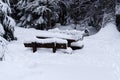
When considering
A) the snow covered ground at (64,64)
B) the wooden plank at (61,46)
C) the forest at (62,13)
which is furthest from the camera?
the forest at (62,13)

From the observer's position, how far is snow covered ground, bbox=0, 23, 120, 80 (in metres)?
6.41

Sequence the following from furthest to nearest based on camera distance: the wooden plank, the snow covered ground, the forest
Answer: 1. the forest
2. the wooden plank
3. the snow covered ground

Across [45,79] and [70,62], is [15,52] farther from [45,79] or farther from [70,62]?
[45,79]

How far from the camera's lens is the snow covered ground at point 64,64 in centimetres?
641

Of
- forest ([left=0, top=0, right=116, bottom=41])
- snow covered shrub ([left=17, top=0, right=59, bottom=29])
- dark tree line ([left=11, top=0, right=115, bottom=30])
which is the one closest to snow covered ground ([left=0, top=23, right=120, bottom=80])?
forest ([left=0, top=0, right=116, bottom=41])

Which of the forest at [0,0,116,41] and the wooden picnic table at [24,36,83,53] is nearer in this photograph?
the wooden picnic table at [24,36,83,53]

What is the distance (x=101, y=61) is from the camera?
8.23m

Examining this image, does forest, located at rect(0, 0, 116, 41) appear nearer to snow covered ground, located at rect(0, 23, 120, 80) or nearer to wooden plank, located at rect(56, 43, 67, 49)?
snow covered ground, located at rect(0, 23, 120, 80)

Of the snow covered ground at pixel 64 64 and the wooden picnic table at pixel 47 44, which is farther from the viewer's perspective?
the wooden picnic table at pixel 47 44

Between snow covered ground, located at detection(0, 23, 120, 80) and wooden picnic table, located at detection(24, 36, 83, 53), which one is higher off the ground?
wooden picnic table, located at detection(24, 36, 83, 53)

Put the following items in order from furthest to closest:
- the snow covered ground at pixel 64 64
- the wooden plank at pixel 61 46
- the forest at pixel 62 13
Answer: the forest at pixel 62 13 < the wooden plank at pixel 61 46 < the snow covered ground at pixel 64 64

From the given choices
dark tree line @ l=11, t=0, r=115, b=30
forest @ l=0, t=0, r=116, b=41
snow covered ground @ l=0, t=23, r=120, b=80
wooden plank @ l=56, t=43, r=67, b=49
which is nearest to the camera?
snow covered ground @ l=0, t=23, r=120, b=80

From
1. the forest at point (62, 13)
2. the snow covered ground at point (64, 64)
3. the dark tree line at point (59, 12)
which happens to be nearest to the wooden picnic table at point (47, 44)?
the snow covered ground at point (64, 64)

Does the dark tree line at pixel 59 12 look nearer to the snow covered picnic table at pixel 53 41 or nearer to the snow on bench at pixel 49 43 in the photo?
the snow covered picnic table at pixel 53 41
